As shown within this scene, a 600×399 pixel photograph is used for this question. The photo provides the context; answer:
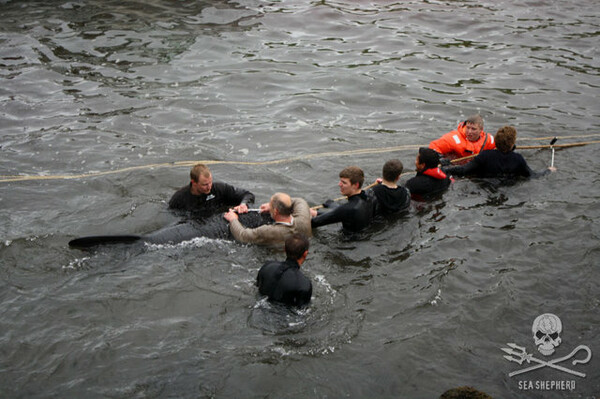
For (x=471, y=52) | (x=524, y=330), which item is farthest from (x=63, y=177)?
(x=471, y=52)

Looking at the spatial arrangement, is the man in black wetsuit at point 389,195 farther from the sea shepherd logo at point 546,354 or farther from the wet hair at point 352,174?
the sea shepherd logo at point 546,354

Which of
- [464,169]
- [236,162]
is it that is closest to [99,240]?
[236,162]

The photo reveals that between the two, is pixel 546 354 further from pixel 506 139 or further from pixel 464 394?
pixel 506 139

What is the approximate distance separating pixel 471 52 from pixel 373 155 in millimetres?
7785

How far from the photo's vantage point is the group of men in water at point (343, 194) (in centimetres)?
660

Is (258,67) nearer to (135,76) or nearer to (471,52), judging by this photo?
(135,76)

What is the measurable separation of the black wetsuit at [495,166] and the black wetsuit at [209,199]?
387 centimetres

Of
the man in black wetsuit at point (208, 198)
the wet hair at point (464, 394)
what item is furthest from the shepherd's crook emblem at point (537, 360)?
the man in black wetsuit at point (208, 198)

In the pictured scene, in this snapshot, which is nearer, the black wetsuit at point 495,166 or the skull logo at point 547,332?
the skull logo at point 547,332

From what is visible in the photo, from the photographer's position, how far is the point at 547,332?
21.3 feet

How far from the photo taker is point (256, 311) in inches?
269

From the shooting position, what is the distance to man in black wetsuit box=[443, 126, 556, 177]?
385 inches

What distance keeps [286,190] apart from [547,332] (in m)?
5.19

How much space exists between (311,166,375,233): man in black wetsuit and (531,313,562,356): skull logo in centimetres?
285
